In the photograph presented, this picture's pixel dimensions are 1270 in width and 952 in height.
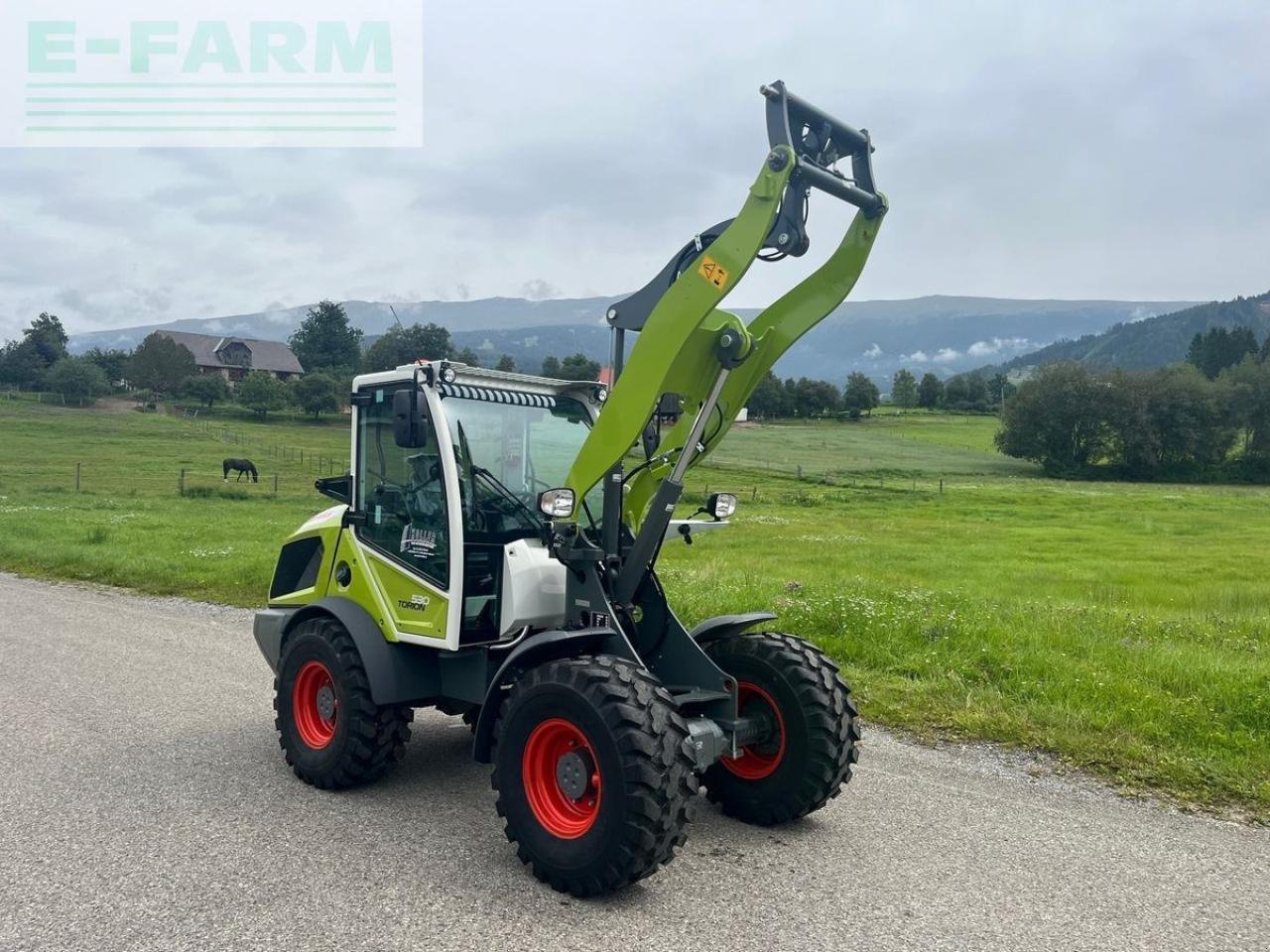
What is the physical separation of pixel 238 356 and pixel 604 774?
130 metres

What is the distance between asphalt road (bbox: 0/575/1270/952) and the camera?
4316 mm

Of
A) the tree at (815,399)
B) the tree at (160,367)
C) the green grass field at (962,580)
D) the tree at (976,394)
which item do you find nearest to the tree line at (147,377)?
the tree at (160,367)

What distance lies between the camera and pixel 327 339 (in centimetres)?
12319

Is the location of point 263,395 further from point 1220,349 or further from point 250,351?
point 1220,349

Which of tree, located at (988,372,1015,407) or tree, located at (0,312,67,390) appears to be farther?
tree, located at (988,372,1015,407)

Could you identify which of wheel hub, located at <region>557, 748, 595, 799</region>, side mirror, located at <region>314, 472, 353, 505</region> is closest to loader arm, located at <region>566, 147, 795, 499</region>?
wheel hub, located at <region>557, 748, 595, 799</region>

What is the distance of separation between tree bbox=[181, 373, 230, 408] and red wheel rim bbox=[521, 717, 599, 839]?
8525cm

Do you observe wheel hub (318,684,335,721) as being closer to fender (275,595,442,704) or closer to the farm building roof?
fender (275,595,442,704)

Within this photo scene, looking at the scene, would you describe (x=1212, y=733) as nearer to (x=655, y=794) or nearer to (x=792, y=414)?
(x=655, y=794)

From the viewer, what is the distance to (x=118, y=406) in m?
81.5

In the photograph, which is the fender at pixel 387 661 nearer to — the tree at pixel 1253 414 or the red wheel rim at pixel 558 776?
the red wheel rim at pixel 558 776

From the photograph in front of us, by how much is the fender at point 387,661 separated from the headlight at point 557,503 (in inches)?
64.3

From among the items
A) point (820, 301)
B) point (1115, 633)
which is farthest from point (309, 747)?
point (1115, 633)

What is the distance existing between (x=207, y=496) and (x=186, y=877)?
95.4ft
